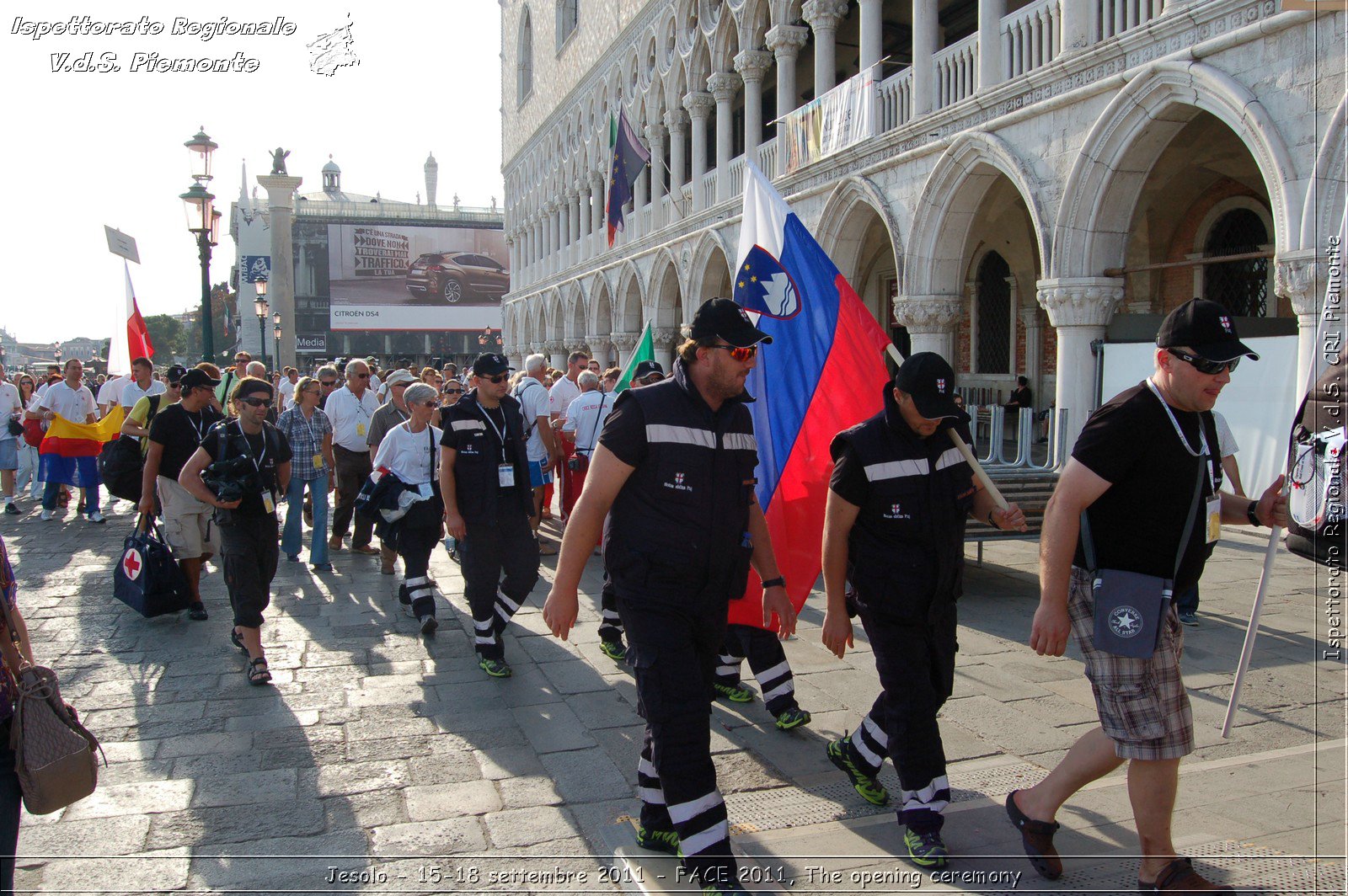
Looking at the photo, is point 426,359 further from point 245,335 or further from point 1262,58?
point 1262,58

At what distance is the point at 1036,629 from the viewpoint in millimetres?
2852

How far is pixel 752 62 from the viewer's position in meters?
18.1

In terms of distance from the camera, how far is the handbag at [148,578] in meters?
6.20

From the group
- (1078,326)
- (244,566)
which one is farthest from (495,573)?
(1078,326)

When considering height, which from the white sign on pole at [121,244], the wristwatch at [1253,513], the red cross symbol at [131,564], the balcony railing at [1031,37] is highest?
the balcony railing at [1031,37]

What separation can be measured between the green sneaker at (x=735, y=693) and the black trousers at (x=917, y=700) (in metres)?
1.53

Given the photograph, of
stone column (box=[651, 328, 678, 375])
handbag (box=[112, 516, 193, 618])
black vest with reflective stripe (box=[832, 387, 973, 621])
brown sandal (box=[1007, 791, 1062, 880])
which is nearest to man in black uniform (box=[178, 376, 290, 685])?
handbag (box=[112, 516, 193, 618])

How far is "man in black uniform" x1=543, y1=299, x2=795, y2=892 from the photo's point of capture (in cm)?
300

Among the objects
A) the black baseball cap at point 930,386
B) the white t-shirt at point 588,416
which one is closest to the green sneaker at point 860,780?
the black baseball cap at point 930,386

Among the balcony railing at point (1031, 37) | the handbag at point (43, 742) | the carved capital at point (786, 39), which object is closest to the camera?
the handbag at point (43, 742)

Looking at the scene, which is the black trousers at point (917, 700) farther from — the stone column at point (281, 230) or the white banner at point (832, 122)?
the stone column at point (281, 230)

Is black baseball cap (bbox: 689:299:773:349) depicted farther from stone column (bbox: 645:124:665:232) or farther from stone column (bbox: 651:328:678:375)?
stone column (bbox: 645:124:665:232)

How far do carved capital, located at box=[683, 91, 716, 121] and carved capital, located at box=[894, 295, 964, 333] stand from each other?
30.4 feet

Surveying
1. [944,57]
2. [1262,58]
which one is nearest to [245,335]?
[944,57]
